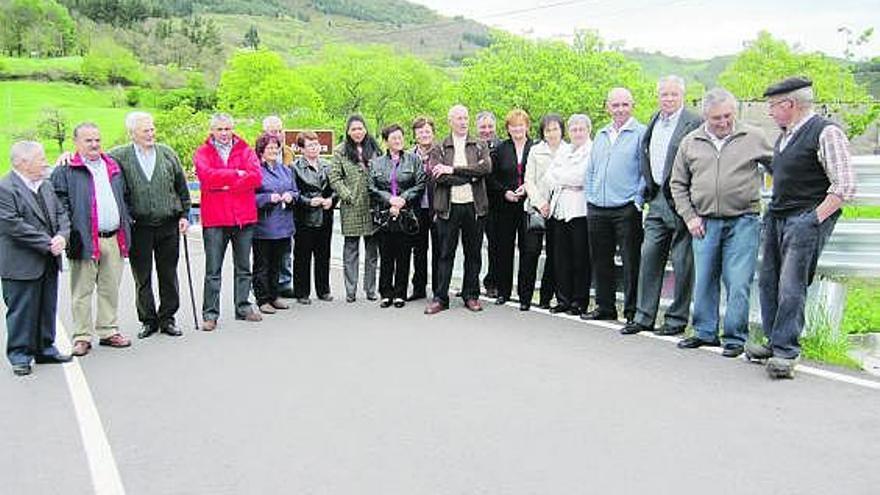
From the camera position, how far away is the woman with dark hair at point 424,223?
31.2 feet

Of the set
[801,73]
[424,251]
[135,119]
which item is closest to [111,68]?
[801,73]

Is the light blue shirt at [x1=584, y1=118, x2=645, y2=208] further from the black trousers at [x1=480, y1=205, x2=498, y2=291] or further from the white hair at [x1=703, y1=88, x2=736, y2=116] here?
the black trousers at [x1=480, y1=205, x2=498, y2=291]

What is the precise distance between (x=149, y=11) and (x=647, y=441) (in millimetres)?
185843

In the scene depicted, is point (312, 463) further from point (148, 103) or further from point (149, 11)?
point (149, 11)

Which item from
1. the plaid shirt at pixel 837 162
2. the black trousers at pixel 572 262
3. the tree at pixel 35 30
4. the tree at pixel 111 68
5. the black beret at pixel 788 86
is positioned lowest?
the black trousers at pixel 572 262

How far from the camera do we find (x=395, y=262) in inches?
383

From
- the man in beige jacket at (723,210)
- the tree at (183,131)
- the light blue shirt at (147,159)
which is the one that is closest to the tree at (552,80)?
the tree at (183,131)

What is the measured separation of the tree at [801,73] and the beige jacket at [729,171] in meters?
49.9

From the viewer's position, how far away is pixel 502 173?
931 cm

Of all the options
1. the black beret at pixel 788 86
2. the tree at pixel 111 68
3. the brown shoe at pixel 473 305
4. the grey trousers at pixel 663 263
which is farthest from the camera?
the tree at pixel 111 68

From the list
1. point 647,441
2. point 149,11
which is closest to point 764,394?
point 647,441

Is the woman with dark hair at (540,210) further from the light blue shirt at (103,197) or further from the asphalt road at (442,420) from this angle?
the light blue shirt at (103,197)

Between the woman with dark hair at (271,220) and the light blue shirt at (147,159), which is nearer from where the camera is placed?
the light blue shirt at (147,159)

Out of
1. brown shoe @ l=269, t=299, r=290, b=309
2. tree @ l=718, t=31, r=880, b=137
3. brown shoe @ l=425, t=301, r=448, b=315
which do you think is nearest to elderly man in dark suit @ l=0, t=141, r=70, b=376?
brown shoe @ l=269, t=299, r=290, b=309
